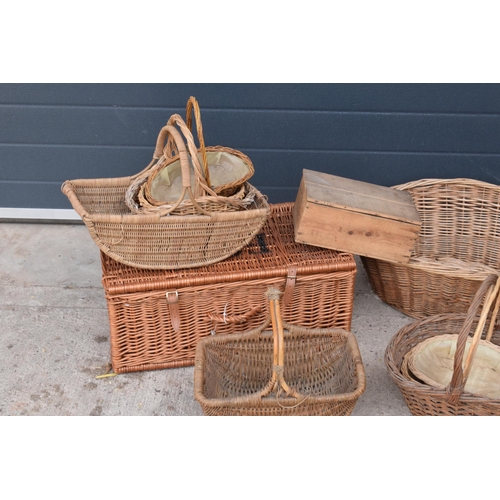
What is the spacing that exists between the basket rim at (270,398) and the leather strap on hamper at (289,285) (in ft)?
0.47

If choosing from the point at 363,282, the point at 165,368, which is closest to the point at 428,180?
the point at 363,282

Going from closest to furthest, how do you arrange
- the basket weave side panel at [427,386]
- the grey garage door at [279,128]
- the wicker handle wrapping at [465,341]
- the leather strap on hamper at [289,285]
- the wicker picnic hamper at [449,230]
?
the wicker handle wrapping at [465,341] → the basket weave side panel at [427,386] → the leather strap on hamper at [289,285] → the wicker picnic hamper at [449,230] → the grey garage door at [279,128]

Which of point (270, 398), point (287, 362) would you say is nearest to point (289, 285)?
point (287, 362)

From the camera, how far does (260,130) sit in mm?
3725

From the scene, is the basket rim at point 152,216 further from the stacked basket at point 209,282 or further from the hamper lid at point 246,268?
the hamper lid at point 246,268

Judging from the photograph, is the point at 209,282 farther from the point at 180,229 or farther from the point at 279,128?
Result: the point at 279,128

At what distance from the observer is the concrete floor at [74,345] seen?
2.70 metres

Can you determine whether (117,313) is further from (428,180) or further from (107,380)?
(428,180)

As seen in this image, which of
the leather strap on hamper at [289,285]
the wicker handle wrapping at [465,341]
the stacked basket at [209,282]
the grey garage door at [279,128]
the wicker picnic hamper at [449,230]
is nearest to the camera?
the wicker handle wrapping at [465,341]

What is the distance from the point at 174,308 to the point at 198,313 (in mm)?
128

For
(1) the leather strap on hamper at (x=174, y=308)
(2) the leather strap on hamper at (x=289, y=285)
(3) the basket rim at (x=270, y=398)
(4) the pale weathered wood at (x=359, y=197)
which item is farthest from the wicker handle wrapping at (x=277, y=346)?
(4) the pale weathered wood at (x=359, y=197)

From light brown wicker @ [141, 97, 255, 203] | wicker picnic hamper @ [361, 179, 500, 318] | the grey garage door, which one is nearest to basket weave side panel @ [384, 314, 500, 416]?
wicker picnic hamper @ [361, 179, 500, 318]

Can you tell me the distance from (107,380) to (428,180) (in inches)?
77.7

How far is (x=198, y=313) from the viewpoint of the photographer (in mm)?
2822
